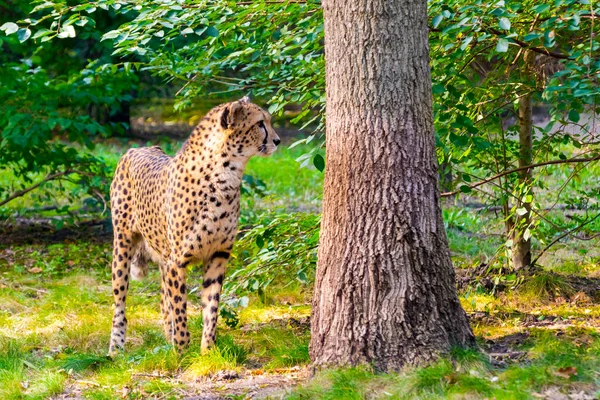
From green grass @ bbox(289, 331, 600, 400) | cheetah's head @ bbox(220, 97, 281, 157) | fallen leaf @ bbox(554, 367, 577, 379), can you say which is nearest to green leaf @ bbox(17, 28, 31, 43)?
cheetah's head @ bbox(220, 97, 281, 157)

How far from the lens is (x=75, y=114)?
8.55 m

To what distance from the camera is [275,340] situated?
5.40 meters

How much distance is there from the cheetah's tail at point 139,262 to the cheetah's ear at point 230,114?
149 cm

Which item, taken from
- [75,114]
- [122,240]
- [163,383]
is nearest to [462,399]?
[163,383]

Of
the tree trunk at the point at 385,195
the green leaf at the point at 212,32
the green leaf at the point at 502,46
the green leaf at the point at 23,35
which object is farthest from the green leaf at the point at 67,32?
the green leaf at the point at 502,46

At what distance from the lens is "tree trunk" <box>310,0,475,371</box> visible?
420 centimetres

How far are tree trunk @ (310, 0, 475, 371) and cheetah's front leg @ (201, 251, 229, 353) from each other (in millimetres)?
1141

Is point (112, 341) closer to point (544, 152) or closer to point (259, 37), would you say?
point (259, 37)

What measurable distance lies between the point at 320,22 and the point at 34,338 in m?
3.05

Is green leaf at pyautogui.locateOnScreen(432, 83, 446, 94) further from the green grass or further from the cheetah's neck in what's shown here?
the green grass

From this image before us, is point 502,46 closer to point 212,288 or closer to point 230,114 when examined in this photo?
point 230,114

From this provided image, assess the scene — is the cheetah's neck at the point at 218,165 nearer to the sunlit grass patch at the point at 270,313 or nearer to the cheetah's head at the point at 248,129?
the cheetah's head at the point at 248,129

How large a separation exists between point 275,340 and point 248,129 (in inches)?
54.2

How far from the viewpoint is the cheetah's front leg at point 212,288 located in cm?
526
